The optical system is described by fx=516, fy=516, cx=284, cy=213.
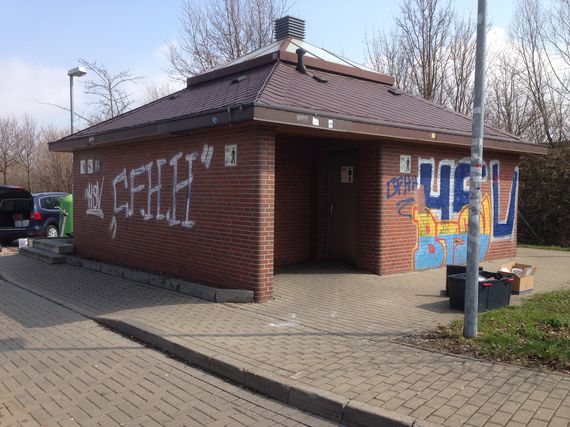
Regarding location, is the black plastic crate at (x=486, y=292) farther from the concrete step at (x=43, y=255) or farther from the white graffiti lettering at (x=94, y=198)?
the concrete step at (x=43, y=255)

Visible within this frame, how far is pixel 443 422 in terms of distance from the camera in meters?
3.73

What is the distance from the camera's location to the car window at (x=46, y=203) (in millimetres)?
17125

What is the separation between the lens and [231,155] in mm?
8008

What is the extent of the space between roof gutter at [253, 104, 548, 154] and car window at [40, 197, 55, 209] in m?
12.7

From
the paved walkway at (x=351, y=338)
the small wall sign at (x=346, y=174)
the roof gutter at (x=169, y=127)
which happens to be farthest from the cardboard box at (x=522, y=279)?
the roof gutter at (x=169, y=127)

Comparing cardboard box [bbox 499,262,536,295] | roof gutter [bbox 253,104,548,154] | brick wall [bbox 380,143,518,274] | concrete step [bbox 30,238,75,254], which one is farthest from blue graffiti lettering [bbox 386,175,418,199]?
concrete step [bbox 30,238,75,254]

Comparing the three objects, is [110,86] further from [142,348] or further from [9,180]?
[9,180]

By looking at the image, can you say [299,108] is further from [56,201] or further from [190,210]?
[56,201]

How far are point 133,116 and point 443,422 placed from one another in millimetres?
9540

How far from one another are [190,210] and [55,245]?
19.2 feet

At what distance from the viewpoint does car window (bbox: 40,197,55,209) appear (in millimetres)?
17125

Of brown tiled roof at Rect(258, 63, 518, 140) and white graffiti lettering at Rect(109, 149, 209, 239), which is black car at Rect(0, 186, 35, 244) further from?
brown tiled roof at Rect(258, 63, 518, 140)

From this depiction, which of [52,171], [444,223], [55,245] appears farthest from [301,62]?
[52,171]

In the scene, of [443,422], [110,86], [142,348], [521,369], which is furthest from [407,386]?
[110,86]
